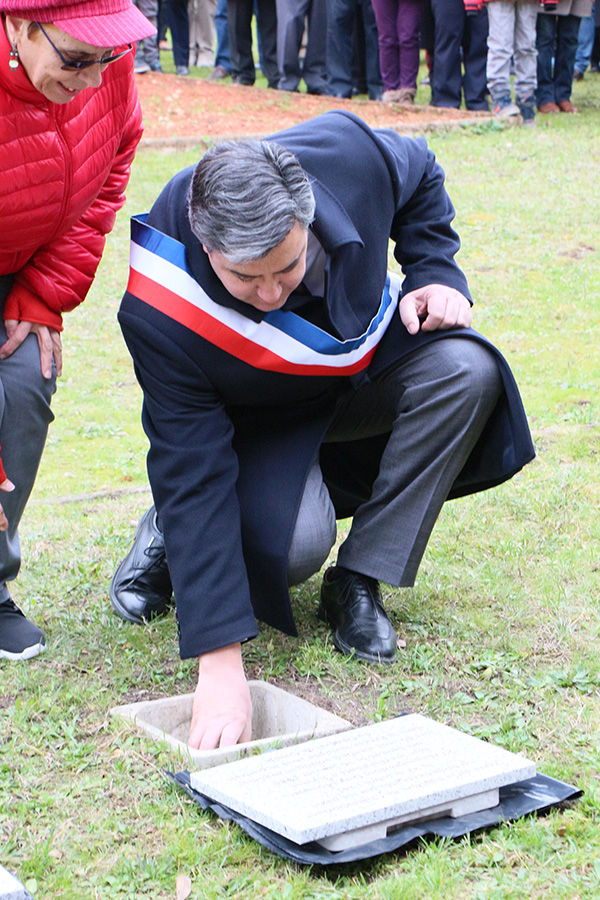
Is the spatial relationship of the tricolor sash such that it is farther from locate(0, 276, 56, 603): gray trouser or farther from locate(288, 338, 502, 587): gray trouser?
locate(0, 276, 56, 603): gray trouser

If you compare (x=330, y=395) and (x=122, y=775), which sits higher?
(x=330, y=395)

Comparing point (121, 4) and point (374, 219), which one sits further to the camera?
point (374, 219)

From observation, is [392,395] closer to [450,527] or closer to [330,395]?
[330,395]

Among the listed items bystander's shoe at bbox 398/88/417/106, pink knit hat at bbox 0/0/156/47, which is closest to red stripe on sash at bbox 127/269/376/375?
pink knit hat at bbox 0/0/156/47

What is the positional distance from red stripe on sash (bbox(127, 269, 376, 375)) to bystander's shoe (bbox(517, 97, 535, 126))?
8.95 meters

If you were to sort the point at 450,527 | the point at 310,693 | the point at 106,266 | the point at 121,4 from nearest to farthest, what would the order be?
the point at 121,4, the point at 310,693, the point at 450,527, the point at 106,266

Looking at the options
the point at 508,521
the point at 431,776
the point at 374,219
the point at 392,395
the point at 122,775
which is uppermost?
the point at 374,219

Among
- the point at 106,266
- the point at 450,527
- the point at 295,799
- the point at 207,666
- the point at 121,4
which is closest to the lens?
the point at 295,799

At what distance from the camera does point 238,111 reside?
1163 centimetres

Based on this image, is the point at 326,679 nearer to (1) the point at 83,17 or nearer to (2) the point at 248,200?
(2) the point at 248,200

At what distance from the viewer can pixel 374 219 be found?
3023 mm

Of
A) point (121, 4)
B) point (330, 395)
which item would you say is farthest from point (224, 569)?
point (121, 4)

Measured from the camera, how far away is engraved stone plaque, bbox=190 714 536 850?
83.2 inches

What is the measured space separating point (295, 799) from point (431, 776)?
0.28 meters
